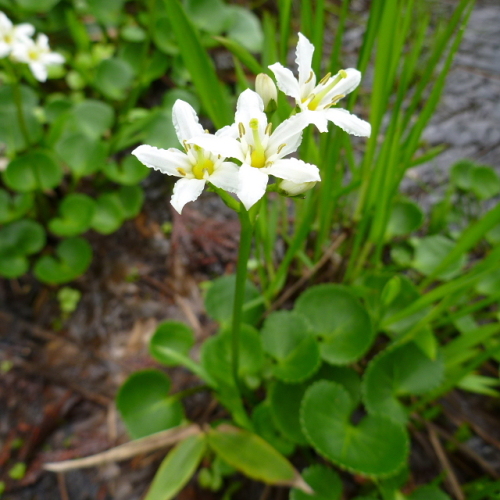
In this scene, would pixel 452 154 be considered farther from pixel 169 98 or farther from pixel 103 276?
pixel 103 276

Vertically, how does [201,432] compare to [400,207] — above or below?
below

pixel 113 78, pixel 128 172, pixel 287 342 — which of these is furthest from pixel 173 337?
pixel 113 78

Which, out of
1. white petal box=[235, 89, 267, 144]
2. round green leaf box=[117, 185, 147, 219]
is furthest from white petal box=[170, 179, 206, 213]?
round green leaf box=[117, 185, 147, 219]

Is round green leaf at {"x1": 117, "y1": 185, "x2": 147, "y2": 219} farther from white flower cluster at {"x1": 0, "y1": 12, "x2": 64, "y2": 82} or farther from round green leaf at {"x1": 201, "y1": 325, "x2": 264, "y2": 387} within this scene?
round green leaf at {"x1": 201, "y1": 325, "x2": 264, "y2": 387}

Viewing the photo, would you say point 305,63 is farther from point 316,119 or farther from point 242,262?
point 242,262

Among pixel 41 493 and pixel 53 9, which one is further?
pixel 53 9

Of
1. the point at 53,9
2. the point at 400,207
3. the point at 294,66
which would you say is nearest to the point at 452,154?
the point at 400,207

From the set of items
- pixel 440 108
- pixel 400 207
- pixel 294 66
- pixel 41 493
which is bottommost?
pixel 41 493
